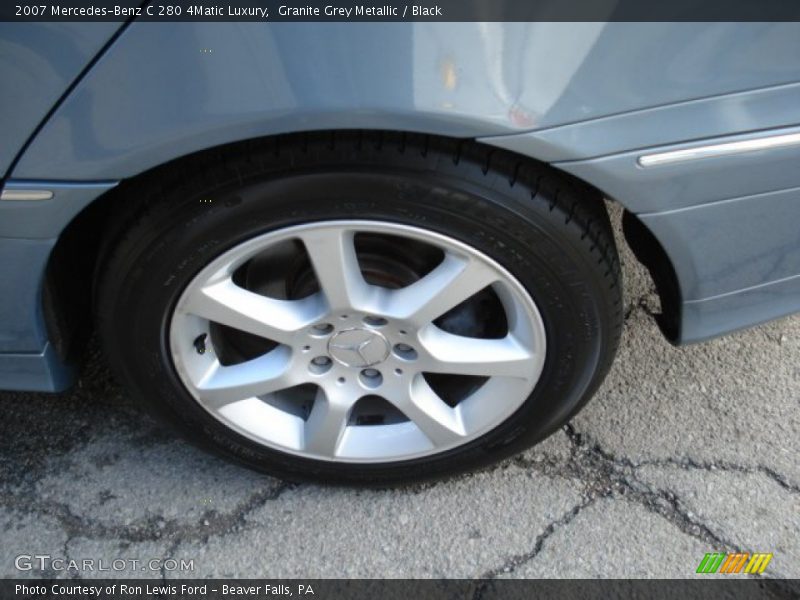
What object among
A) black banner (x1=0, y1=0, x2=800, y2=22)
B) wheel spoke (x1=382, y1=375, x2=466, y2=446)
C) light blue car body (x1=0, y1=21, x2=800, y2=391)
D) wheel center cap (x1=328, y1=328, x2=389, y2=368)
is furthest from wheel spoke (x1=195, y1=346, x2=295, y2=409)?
black banner (x1=0, y1=0, x2=800, y2=22)

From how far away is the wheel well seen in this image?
1.52 meters

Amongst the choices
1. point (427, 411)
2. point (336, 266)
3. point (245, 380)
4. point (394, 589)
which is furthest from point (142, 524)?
point (336, 266)

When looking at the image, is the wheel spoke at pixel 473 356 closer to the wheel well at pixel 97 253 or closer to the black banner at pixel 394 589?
the wheel well at pixel 97 253

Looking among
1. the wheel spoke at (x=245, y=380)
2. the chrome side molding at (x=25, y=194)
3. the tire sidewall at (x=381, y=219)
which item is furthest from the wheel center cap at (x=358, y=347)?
the chrome side molding at (x=25, y=194)

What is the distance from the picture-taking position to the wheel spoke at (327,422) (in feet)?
6.04

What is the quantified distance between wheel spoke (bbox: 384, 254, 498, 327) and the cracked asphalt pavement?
525mm

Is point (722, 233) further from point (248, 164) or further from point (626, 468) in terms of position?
point (248, 164)

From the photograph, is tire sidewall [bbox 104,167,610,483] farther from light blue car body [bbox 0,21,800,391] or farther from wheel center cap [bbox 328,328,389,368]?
wheel center cap [bbox 328,328,389,368]

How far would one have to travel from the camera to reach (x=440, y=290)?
165 centimetres

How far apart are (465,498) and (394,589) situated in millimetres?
266

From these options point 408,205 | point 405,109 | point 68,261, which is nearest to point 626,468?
point 408,205

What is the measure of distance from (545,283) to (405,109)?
1.39 ft

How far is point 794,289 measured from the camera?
1792mm

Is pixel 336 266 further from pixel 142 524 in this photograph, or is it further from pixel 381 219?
pixel 142 524
